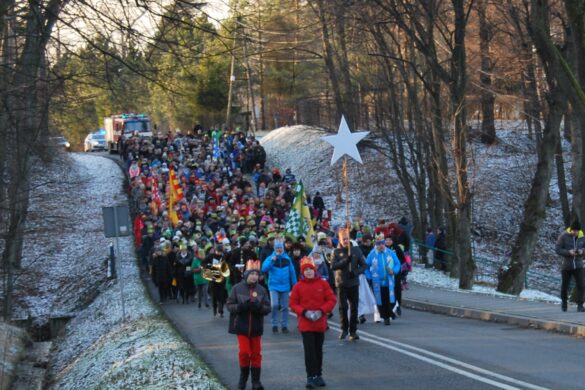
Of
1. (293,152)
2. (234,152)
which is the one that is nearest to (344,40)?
(234,152)

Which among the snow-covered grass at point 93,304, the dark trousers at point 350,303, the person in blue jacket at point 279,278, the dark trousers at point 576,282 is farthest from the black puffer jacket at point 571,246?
the snow-covered grass at point 93,304

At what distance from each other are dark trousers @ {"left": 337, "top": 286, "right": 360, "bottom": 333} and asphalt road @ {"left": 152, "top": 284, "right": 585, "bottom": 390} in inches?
12.4

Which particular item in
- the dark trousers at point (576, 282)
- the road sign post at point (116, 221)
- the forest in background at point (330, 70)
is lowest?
the dark trousers at point (576, 282)

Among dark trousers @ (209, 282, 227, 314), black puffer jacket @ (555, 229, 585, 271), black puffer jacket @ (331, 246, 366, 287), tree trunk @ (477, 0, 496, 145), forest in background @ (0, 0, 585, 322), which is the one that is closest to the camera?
forest in background @ (0, 0, 585, 322)

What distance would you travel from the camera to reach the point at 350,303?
600 inches

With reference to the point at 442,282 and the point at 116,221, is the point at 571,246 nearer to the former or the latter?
the point at 116,221

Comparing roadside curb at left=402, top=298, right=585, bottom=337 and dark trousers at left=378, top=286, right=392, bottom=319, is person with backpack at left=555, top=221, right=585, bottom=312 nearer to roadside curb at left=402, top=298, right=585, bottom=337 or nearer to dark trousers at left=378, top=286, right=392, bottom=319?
roadside curb at left=402, top=298, right=585, bottom=337

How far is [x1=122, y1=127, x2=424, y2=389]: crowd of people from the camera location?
38.3 ft

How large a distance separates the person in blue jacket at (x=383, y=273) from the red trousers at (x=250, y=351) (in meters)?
6.31

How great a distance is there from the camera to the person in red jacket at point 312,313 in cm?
1154

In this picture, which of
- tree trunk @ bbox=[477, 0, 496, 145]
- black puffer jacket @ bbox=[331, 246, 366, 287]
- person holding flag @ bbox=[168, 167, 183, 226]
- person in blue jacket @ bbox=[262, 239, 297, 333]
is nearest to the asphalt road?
person in blue jacket @ bbox=[262, 239, 297, 333]

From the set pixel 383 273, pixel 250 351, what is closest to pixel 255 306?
pixel 250 351

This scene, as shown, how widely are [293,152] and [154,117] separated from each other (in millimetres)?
32920

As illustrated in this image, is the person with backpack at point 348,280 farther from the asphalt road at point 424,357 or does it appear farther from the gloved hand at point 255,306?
the gloved hand at point 255,306
